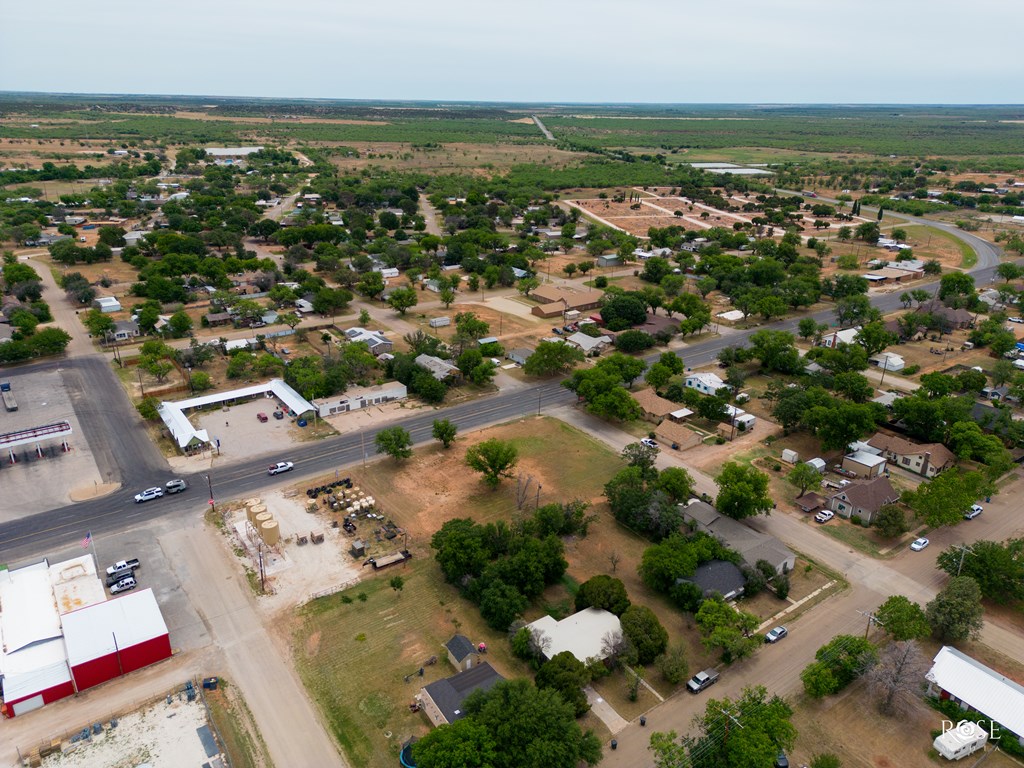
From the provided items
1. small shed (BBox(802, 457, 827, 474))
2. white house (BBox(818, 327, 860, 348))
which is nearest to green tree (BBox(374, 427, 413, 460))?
small shed (BBox(802, 457, 827, 474))

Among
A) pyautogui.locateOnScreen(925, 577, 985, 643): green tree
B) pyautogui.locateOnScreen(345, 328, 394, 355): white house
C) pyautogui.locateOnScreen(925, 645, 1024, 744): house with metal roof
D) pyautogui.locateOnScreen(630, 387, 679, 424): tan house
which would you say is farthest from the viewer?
pyautogui.locateOnScreen(345, 328, 394, 355): white house

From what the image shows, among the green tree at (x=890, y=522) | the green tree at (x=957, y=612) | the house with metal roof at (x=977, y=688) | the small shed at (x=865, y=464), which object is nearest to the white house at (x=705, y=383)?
the small shed at (x=865, y=464)

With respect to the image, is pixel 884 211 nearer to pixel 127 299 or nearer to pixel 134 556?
pixel 127 299

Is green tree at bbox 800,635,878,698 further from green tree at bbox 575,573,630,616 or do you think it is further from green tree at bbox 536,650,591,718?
green tree at bbox 536,650,591,718

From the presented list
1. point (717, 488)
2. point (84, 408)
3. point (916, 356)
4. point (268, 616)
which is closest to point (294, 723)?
point (268, 616)

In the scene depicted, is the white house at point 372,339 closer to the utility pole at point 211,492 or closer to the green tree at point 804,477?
the utility pole at point 211,492
